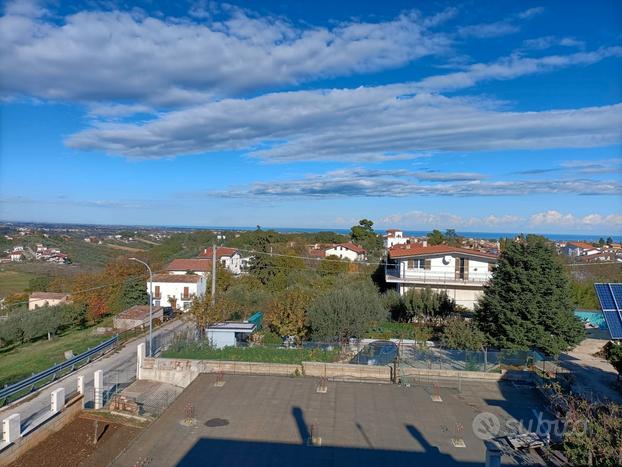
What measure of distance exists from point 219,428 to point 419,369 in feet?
26.9

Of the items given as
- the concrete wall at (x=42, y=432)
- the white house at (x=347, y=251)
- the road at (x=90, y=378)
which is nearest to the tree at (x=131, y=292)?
the road at (x=90, y=378)

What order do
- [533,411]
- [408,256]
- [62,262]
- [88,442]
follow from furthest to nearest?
[62,262]
[408,256]
[533,411]
[88,442]

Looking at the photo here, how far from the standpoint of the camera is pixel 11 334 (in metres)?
32.8

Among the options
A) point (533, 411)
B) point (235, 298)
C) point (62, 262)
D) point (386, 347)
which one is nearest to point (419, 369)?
point (386, 347)

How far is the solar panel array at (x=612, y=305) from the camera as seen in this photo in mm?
14508

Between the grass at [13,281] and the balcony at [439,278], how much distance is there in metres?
51.4

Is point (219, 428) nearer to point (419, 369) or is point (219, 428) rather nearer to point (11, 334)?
point (419, 369)

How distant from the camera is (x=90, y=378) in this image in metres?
20.7

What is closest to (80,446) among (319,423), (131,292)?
(319,423)

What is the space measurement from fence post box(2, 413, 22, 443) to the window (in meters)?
28.4

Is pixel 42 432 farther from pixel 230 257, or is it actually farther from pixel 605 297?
pixel 230 257

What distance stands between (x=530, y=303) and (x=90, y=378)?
803 inches

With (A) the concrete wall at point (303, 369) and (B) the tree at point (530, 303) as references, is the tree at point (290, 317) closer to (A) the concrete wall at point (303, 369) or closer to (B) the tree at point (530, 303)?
(A) the concrete wall at point (303, 369)

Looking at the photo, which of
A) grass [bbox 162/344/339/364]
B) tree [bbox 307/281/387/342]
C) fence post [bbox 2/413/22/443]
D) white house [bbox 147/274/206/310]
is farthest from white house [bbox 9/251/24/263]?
fence post [bbox 2/413/22/443]
